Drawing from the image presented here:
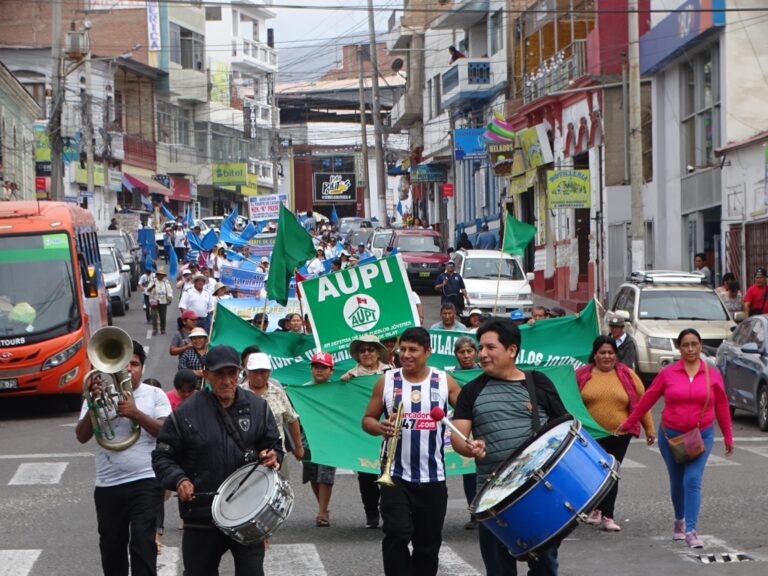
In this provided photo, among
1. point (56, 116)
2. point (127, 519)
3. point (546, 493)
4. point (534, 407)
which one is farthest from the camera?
point (56, 116)

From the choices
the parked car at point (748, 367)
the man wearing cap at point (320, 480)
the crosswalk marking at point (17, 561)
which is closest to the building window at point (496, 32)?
the parked car at point (748, 367)

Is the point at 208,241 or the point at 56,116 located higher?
the point at 56,116

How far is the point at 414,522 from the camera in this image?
863 cm

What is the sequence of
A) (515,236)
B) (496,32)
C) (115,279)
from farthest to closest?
1. (496,32)
2. (115,279)
3. (515,236)

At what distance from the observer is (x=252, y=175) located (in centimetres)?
10150

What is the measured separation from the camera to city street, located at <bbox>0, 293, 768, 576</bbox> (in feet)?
34.7

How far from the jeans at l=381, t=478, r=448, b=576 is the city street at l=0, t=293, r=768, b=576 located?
5.63 ft

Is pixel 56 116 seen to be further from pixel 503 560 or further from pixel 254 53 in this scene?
pixel 254 53

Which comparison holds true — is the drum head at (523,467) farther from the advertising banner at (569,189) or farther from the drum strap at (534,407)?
the advertising banner at (569,189)

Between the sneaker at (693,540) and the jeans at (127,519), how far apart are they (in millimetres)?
4324

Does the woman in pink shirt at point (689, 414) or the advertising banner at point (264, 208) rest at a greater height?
the advertising banner at point (264, 208)

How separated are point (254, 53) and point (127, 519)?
320 feet

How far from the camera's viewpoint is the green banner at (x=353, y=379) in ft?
40.7

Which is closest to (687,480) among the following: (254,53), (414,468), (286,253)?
(414,468)
